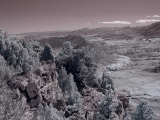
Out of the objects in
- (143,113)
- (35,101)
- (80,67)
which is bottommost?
(143,113)

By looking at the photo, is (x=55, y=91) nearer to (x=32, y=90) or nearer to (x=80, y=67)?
(x=32, y=90)

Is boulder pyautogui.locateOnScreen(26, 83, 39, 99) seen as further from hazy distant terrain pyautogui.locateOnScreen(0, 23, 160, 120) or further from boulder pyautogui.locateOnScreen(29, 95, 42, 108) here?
boulder pyautogui.locateOnScreen(29, 95, 42, 108)

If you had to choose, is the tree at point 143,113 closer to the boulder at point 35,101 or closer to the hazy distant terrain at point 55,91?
the hazy distant terrain at point 55,91

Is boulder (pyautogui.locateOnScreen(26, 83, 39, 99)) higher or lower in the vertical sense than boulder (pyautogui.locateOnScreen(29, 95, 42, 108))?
higher

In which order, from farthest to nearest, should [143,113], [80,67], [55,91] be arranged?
1. [80,67]
2. [55,91]
3. [143,113]

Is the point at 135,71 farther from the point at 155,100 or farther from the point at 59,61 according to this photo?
the point at 59,61

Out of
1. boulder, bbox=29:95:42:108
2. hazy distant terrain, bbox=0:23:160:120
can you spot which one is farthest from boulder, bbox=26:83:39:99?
boulder, bbox=29:95:42:108

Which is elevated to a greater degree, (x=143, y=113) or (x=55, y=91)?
(x=55, y=91)

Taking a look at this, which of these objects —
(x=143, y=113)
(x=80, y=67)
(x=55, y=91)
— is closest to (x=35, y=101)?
(x=55, y=91)

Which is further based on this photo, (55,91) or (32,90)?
(55,91)

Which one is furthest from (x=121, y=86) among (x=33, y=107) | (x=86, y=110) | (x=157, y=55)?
(x=157, y=55)

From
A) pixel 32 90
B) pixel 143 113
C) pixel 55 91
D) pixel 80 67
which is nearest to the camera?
pixel 143 113
